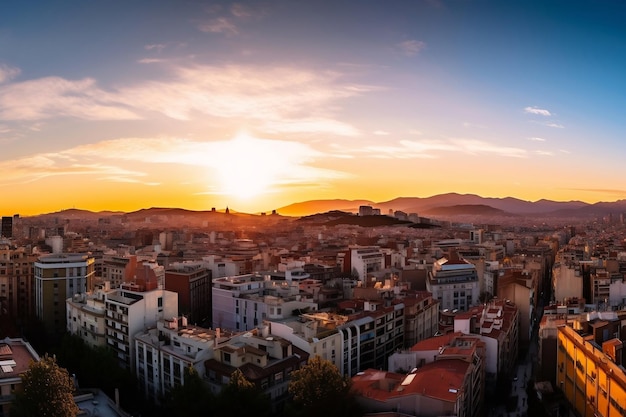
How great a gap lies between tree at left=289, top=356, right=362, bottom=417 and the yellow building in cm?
326

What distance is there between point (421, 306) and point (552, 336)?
2.79 m

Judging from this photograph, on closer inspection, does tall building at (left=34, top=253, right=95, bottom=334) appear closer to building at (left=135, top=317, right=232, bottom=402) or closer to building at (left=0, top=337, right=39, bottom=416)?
building at (left=0, top=337, right=39, bottom=416)

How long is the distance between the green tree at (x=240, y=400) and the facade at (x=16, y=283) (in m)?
9.80

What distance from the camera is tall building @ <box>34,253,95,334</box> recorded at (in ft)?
47.8

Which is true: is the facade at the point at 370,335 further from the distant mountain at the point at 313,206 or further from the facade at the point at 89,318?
the distant mountain at the point at 313,206

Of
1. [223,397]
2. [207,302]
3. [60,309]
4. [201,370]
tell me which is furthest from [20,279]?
[223,397]

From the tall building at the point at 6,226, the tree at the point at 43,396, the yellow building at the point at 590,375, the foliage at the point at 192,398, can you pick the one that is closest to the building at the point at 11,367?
the tree at the point at 43,396

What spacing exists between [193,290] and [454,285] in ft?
22.6

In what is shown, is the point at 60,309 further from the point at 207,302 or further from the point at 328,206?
the point at 328,206

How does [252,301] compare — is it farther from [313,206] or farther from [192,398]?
[313,206]

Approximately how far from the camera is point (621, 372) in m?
7.65

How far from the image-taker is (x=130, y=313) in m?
10.9

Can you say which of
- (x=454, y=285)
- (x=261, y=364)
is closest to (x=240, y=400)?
(x=261, y=364)

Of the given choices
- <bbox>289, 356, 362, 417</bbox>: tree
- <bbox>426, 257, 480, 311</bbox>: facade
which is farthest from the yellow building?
<bbox>426, 257, 480, 311</bbox>: facade
